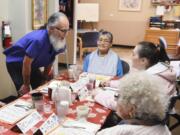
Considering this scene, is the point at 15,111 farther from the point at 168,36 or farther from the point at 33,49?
the point at 168,36

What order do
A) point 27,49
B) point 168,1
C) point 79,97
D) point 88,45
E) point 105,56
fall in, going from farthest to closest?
1. point 168,1
2. point 88,45
3. point 105,56
4. point 27,49
5. point 79,97

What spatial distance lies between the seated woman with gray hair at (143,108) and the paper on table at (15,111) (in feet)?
2.19

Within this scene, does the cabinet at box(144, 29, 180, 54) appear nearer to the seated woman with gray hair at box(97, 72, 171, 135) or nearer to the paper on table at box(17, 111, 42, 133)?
the paper on table at box(17, 111, 42, 133)

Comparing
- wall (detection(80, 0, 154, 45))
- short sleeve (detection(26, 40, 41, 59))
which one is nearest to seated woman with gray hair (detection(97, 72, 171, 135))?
short sleeve (detection(26, 40, 41, 59))

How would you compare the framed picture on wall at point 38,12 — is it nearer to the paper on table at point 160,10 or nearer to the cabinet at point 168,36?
the cabinet at point 168,36

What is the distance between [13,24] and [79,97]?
1.90 meters

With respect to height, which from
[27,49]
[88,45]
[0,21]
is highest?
[0,21]

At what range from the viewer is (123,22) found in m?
8.07

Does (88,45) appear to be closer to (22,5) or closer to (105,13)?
(105,13)

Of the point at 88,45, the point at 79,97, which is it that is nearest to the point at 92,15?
the point at 88,45

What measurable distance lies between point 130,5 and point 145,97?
7035mm

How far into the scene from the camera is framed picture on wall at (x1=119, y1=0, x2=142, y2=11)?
7.75 m

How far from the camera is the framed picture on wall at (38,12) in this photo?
360cm

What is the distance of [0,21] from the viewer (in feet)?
10.6
